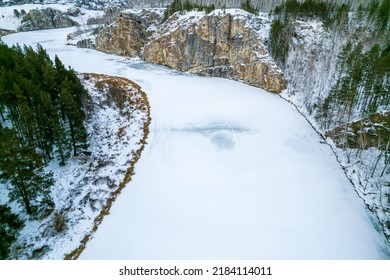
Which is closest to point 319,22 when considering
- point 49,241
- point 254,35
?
point 254,35

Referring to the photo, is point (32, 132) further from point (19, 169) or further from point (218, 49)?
point (218, 49)

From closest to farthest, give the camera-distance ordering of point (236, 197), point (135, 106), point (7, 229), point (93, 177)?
point (7, 229)
point (236, 197)
point (93, 177)
point (135, 106)

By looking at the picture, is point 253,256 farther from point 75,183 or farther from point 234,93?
point 234,93

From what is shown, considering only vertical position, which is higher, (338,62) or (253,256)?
(338,62)

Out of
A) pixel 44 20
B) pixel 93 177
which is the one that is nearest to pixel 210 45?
pixel 93 177

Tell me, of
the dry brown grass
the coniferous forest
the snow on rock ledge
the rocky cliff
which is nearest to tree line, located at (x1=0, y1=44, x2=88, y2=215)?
the coniferous forest

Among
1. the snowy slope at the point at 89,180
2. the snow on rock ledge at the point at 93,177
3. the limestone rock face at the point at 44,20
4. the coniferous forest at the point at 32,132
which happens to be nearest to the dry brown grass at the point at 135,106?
the snow on rock ledge at the point at 93,177

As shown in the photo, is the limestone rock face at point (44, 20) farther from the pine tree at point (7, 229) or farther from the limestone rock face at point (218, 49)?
the pine tree at point (7, 229)
